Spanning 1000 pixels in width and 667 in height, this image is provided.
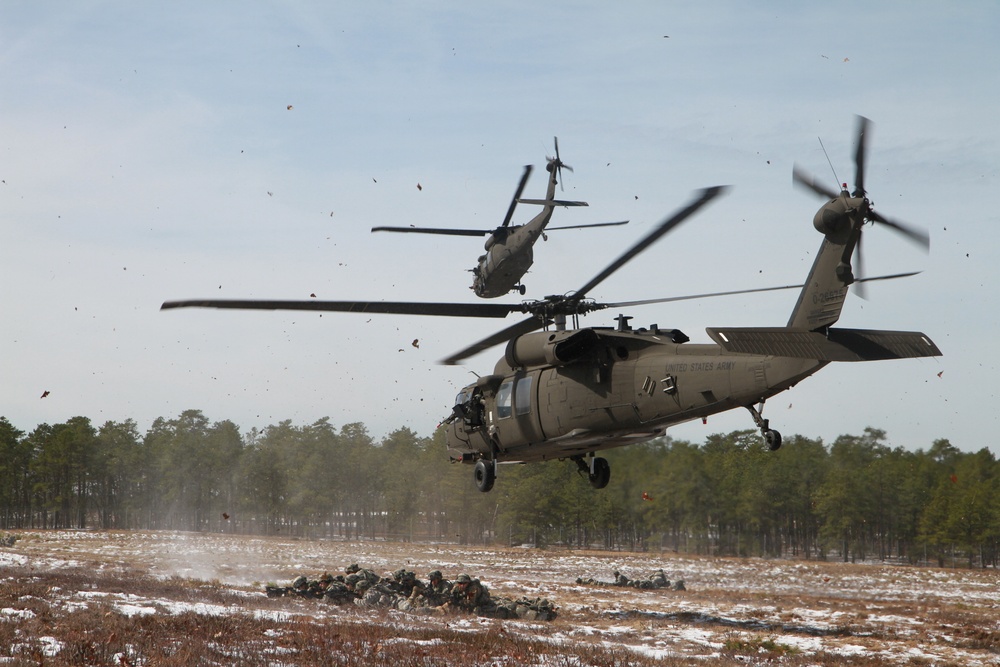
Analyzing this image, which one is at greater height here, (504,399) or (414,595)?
(504,399)

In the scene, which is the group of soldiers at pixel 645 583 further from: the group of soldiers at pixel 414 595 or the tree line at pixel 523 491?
the tree line at pixel 523 491

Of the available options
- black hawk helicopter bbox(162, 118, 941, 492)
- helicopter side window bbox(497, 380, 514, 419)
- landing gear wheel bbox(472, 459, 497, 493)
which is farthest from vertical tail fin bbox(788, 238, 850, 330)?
landing gear wheel bbox(472, 459, 497, 493)

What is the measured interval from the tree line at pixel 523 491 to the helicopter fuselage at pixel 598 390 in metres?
55.7

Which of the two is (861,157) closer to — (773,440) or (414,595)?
(773,440)

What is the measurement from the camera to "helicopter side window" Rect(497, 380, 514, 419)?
837 inches

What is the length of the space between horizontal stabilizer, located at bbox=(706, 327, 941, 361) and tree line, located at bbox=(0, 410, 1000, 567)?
62990mm

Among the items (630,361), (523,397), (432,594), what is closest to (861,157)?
(630,361)

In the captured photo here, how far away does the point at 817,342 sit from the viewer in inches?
569

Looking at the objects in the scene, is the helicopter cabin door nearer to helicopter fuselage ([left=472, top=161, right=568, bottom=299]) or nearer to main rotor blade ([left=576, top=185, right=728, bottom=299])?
main rotor blade ([left=576, top=185, right=728, bottom=299])

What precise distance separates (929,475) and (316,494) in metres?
63.5

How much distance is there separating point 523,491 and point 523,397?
206 ft

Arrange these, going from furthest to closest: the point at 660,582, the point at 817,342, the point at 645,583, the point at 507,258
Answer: the point at 660,582 → the point at 645,583 → the point at 507,258 → the point at 817,342

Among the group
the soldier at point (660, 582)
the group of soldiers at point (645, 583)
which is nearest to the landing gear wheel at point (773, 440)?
the group of soldiers at point (645, 583)

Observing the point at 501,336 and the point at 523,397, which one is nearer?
the point at 523,397
